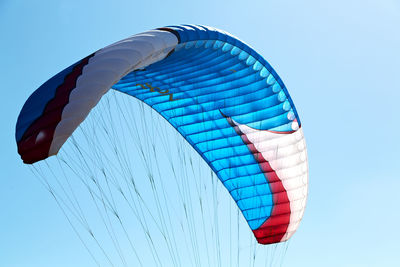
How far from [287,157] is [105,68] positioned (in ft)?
21.2

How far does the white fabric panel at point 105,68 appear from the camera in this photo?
11.1 m

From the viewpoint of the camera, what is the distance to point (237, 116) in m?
16.7

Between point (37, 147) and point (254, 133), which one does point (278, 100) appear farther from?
point (37, 147)

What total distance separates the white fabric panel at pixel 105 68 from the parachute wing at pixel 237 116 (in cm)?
73

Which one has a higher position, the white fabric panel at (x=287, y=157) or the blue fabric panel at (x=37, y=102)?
the blue fabric panel at (x=37, y=102)

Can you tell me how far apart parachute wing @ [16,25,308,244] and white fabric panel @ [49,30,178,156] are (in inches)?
28.8

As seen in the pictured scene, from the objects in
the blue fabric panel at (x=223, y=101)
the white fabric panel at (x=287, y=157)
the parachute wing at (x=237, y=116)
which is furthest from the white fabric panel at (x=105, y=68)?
the white fabric panel at (x=287, y=157)

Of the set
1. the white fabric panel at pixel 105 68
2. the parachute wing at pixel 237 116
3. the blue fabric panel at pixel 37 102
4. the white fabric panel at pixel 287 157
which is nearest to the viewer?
the white fabric panel at pixel 105 68

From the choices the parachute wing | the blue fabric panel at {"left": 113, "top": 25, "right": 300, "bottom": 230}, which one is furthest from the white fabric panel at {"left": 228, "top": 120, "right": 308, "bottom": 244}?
the blue fabric panel at {"left": 113, "top": 25, "right": 300, "bottom": 230}

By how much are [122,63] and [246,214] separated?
6.61 m

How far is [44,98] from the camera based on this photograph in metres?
12.4

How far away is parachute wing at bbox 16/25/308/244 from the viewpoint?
15508 millimetres

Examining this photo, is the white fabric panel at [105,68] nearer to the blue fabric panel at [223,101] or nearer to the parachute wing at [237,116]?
the parachute wing at [237,116]

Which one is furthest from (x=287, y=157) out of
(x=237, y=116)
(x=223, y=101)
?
(x=223, y=101)
